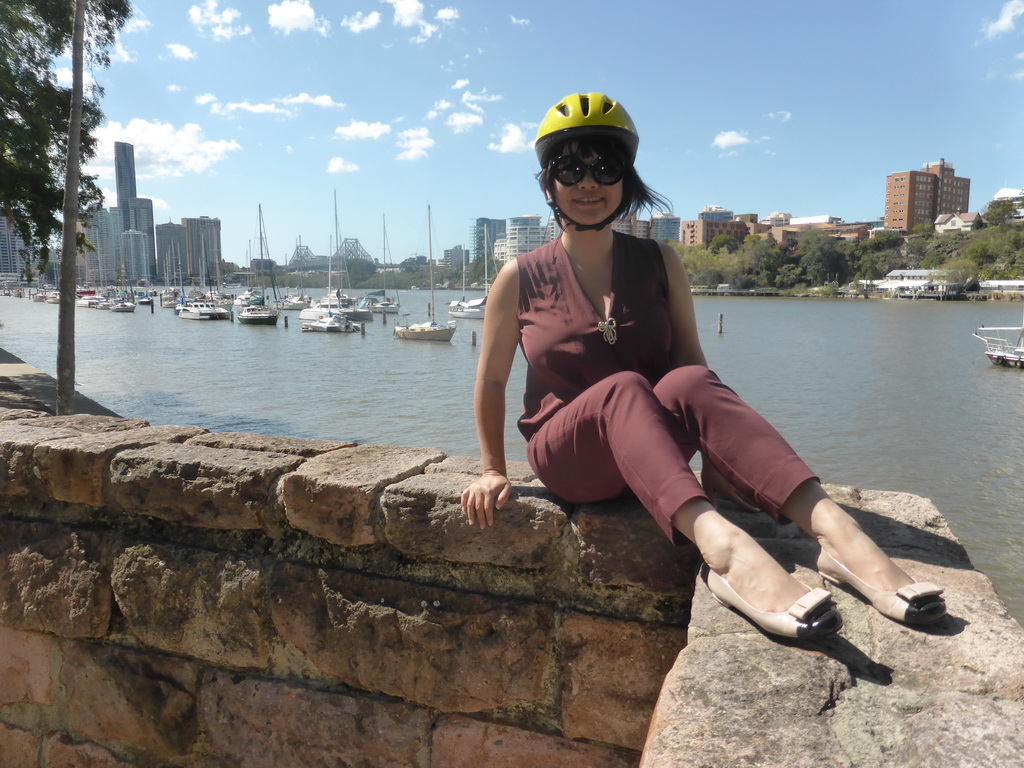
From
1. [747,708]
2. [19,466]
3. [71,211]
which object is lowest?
[747,708]

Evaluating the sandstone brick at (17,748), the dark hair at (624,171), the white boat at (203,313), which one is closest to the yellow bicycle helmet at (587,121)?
the dark hair at (624,171)

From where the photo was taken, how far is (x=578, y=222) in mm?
2295

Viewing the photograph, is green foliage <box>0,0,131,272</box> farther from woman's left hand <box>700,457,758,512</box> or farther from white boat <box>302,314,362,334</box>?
white boat <box>302,314,362,334</box>

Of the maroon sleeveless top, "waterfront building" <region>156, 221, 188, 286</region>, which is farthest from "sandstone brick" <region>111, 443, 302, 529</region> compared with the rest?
"waterfront building" <region>156, 221, 188, 286</region>

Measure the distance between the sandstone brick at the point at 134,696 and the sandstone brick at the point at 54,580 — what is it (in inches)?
4.2

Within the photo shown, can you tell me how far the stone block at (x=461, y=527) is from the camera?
195 cm

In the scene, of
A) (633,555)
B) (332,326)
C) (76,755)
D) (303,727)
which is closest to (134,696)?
(76,755)

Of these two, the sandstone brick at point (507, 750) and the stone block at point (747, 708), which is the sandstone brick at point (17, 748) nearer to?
the sandstone brick at point (507, 750)

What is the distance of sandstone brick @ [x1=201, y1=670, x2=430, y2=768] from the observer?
83.0 inches

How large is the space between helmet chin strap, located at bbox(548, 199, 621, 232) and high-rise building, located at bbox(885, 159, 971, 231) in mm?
156883

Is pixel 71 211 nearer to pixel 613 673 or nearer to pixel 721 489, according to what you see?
pixel 721 489

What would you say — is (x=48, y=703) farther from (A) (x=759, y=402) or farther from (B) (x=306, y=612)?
(A) (x=759, y=402)

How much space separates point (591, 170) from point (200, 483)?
1.47 metres

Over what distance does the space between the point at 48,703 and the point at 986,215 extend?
136591mm
